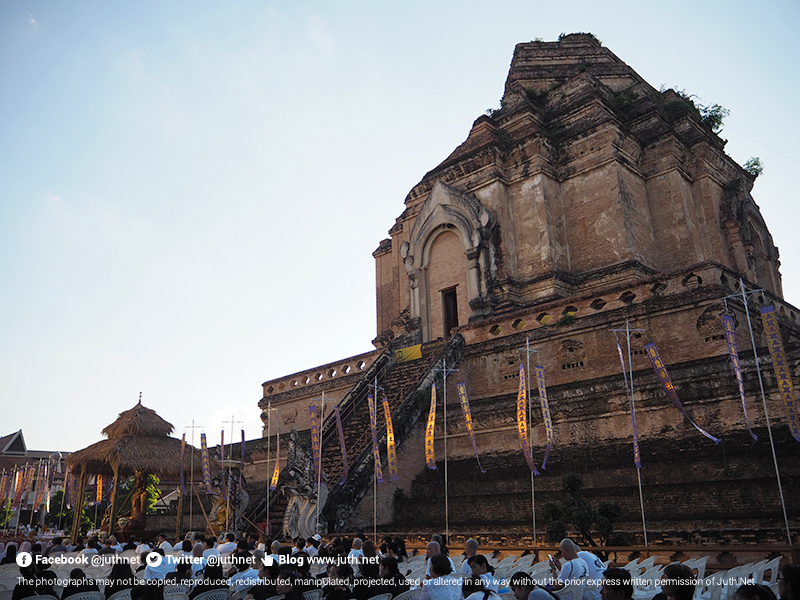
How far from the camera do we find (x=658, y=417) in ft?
43.3

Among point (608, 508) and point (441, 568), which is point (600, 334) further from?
point (441, 568)

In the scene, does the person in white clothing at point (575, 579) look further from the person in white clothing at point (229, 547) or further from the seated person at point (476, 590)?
the person in white clothing at point (229, 547)

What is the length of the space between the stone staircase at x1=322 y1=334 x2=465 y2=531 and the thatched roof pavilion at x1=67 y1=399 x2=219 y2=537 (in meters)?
4.21

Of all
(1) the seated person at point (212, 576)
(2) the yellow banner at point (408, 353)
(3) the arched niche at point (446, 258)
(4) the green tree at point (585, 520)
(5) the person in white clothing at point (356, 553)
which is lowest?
(1) the seated person at point (212, 576)

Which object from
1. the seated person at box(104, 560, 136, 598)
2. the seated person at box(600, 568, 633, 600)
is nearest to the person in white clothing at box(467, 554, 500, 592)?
the seated person at box(600, 568, 633, 600)

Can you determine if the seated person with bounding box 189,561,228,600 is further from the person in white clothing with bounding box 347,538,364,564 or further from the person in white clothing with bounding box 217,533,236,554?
→ the person in white clothing with bounding box 217,533,236,554

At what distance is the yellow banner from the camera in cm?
2123

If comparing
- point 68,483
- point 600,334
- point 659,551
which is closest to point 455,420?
point 600,334

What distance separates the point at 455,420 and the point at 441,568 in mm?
10972

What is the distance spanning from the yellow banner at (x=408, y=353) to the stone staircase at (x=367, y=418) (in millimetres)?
204

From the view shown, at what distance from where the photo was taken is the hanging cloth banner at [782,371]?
10133mm

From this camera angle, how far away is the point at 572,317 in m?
16.6

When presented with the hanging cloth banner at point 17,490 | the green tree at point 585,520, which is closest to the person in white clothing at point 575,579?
the green tree at point 585,520

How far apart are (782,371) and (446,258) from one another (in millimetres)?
13776
